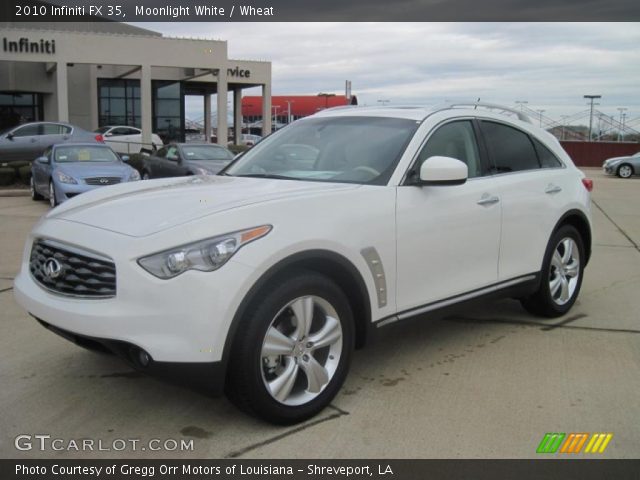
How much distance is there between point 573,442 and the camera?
339 cm

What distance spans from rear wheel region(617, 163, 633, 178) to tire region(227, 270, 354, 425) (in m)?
28.2

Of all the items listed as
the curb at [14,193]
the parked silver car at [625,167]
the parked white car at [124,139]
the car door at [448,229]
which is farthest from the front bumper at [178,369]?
the parked silver car at [625,167]

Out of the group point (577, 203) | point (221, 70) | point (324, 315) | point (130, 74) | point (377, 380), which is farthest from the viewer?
point (130, 74)

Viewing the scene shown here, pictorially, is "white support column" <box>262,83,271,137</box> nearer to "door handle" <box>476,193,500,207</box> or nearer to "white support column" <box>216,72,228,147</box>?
"white support column" <box>216,72,228,147</box>

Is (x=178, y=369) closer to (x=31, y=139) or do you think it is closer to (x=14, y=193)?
(x=14, y=193)

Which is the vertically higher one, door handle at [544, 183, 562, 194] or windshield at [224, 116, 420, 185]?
windshield at [224, 116, 420, 185]

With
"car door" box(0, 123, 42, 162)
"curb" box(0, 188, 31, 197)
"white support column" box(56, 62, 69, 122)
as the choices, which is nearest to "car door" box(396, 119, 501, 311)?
"curb" box(0, 188, 31, 197)

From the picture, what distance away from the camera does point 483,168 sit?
4.79 m

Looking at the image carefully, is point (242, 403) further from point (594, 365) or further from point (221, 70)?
point (221, 70)

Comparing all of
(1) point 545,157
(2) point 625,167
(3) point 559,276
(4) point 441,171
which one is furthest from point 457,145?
(2) point 625,167

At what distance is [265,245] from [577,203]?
3.44 metres

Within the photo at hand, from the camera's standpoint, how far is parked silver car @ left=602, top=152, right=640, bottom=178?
28281 millimetres

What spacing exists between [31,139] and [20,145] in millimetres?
364
